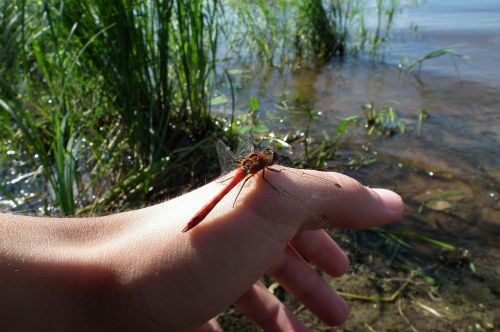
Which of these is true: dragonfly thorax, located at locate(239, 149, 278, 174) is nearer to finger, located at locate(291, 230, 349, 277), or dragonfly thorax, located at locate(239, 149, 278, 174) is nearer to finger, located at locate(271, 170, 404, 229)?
finger, located at locate(271, 170, 404, 229)

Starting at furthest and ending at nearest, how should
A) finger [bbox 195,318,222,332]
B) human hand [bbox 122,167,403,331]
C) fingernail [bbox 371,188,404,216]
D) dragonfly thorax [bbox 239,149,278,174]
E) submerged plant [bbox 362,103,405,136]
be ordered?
submerged plant [bbox 362,103,405,136] < finger [bbox 195,318,222,332] < fingernail [bbox 371,188,404,216] < dragonfly thorax [bbox 239,149,278,174] < human hand [bbox 122,167,403,331]

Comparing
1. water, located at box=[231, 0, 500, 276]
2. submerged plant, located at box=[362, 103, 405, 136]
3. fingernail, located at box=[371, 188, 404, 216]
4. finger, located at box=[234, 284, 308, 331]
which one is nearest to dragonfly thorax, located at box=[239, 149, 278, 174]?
fingernail, located at box=[371, 188, 404, 216]

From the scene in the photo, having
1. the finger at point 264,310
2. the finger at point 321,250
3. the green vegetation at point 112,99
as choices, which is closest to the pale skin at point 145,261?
the finger at point 321,250

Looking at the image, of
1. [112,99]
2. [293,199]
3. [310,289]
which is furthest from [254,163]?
[112,99]

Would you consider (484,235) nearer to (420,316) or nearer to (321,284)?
(420,316)

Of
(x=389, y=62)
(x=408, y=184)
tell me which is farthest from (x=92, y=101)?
(x=389, y=62)

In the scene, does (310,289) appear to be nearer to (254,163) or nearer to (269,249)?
(269,249)
